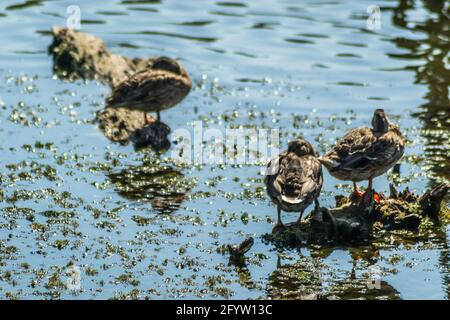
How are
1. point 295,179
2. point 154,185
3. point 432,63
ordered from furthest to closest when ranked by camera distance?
point 432,63 → point 154,185 → point 295,179

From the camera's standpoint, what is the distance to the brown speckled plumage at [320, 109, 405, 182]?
14211 millimetres

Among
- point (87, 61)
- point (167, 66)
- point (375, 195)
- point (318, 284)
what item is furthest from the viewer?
point (87, 61)

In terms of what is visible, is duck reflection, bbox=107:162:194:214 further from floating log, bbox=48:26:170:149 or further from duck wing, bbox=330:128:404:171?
floating log, bbox=48:26:170:149

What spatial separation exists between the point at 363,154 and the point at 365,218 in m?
0.91

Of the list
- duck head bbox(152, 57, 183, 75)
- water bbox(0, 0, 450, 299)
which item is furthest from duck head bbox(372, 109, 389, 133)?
duck head bbox(152, 57, 183, 75)

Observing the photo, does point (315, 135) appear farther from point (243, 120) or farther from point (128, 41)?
point (128, 41)

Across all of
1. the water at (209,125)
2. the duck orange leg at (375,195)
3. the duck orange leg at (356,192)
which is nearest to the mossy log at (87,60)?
the water at (209,125)

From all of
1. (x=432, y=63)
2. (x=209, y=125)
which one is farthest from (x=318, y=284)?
(x=432, y=63)

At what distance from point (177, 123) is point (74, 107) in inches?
80.5

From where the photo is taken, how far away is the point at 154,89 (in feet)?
61.1

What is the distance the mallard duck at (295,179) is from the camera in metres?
13.4

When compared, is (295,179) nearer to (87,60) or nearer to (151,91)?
(151,91)

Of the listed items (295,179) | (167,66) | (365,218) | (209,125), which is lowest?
(365,218)

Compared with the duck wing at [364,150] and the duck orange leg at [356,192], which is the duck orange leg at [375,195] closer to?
the duck orange leg at [356,192]
